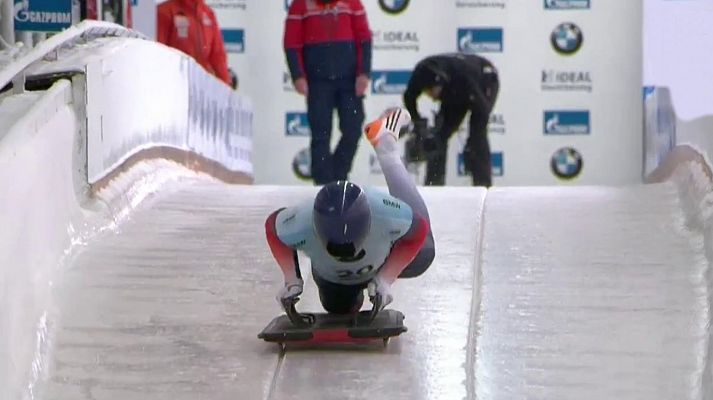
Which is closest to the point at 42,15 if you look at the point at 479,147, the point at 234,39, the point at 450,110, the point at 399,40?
the point at 450,110

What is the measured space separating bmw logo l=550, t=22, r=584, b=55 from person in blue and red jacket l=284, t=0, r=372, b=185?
3.23m

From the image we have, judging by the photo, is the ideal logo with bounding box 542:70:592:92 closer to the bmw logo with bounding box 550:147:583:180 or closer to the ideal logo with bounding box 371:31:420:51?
the bmw logo with bounding box 550:147:583:180

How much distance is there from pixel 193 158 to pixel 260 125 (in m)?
3.96

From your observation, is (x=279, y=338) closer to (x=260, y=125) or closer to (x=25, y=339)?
(x=25, y=339)

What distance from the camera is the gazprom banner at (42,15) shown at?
664 cm

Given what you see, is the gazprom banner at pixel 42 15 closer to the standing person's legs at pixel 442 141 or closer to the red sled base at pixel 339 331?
the red sled base at pixel 339 331

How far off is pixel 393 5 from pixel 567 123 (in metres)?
1.86

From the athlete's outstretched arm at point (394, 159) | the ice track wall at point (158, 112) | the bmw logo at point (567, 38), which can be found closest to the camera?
the athlete's outstretched arm at point (394, 159)

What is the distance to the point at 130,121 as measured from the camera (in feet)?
21.7

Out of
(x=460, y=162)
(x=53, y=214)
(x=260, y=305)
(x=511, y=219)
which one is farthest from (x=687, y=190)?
(x=460, y=162)

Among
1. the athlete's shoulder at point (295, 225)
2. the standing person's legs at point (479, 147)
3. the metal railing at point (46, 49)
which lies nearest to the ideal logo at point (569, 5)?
the standing person's legs at point (479, 147)

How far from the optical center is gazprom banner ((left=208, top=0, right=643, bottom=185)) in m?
12.3

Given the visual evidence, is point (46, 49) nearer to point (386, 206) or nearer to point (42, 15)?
point (42, 15)

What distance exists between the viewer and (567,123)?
40.4 ft
